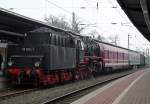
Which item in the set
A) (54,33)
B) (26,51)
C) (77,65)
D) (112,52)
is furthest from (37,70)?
(112,52)

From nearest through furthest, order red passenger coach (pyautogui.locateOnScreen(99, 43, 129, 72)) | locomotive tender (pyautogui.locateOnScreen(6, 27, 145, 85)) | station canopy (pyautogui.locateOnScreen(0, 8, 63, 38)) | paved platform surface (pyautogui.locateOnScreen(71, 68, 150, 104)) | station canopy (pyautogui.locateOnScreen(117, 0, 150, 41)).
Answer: paved platform surface (pyautogui.locateOnScreen(71, 68, 150, 104)), station canopy (pyautogui.locateOnScreen(0, 8, 63, 38)), locomotive tender (pyautogui.locateOnScreen(6, 27, 145, 85)), station canopy (pyautogui.locateOnScreen(117, 0, 150, 41)), red passenger coach (pyautogui.locateOnScreen(99, 43, 129, 72))

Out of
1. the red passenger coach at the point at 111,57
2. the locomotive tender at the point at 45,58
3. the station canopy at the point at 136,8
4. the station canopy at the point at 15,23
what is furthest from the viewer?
the red passenger coach at the point at 111,57

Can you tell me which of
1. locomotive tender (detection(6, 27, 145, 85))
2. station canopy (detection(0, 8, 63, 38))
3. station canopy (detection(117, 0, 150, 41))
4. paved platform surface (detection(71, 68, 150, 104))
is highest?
station canopy (detection(117, 0, 150, 41))

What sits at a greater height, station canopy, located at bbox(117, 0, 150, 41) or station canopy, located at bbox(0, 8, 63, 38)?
station canopy, located at bbox(117, 0, 150, 41)

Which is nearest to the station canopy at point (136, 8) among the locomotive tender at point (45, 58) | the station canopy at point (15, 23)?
the locomotive tender at point (45, 58)

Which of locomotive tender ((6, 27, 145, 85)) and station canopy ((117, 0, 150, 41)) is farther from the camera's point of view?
station canopy ((117, 0, 150, 41))

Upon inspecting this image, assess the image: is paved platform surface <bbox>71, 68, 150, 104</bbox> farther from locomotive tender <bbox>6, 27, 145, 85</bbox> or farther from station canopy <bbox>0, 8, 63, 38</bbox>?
station canopy <bbox>0, 8, 63, 38</bbox>

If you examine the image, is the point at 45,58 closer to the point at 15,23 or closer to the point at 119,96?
the point at 15,23

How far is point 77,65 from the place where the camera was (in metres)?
25.4

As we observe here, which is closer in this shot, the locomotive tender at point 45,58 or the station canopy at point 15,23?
the station canopy at point 15,23

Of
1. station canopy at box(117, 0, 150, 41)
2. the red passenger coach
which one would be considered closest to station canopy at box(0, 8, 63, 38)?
station canopy at box(117, 0, 150, 41)

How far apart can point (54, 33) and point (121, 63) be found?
30.0m

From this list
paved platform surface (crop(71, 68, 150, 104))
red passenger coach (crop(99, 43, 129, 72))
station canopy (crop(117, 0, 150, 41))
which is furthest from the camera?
red passenger coach (crop(99, 43, 129, 72))

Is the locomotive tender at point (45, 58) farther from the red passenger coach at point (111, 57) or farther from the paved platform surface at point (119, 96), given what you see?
the red passenger coach at point (111, 57)
